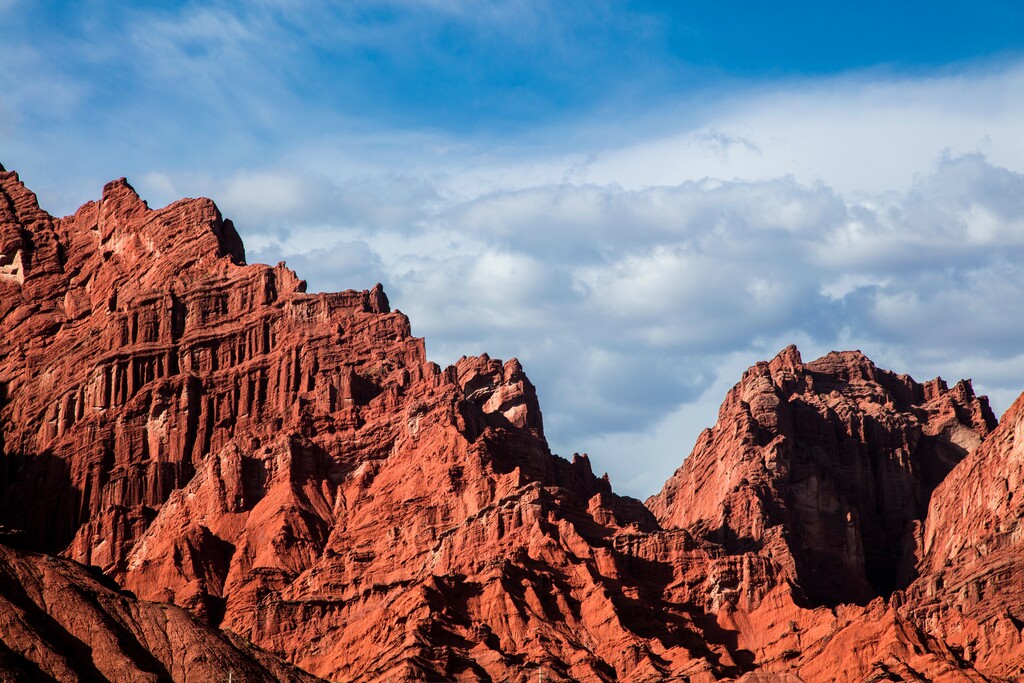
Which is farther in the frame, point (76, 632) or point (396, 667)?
point (396, 667)

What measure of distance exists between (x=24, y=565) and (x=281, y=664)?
61.8 ft

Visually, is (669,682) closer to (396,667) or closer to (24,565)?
(396,667)

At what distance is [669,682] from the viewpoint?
650ft

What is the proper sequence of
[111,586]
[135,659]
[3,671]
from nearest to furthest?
1. [3,671]
2. [135,659]
3. [111,586]

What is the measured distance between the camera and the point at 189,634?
185375 mm

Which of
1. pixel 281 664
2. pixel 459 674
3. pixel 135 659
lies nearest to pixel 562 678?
pixel 459 674

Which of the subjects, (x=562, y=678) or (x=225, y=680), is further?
(x=562, y=678)

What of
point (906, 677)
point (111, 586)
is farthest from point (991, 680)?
point (111, 586)

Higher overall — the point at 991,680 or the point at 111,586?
the point at 111,586

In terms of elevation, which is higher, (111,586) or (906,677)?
(111,586)

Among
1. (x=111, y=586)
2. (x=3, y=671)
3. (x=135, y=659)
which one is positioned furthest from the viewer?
(x=111, y=586)

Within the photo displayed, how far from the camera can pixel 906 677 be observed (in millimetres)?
195750

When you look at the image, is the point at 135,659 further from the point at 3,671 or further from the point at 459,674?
the point at 459,674

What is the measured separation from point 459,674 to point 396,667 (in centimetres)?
463
